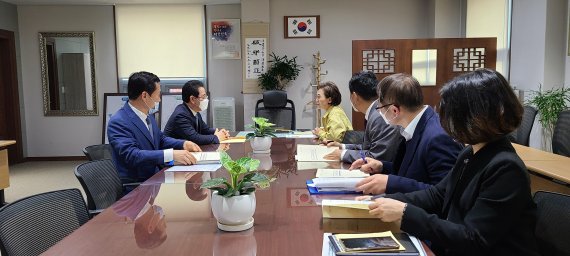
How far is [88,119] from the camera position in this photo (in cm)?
713

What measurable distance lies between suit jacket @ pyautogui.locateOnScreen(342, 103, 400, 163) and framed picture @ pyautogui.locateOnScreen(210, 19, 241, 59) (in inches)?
182

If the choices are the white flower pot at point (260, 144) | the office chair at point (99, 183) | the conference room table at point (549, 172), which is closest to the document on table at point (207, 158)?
the white flower pot at point (260, 144)

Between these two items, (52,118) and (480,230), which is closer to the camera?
(480,230)

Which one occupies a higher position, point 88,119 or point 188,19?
point 188,19

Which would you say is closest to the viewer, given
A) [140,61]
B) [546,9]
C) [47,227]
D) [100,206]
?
[47,227]

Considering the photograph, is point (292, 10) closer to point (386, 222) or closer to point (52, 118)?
point (52, 118)

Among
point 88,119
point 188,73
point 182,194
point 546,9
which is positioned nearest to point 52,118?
point 88,119

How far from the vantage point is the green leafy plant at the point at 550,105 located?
3.99 meters

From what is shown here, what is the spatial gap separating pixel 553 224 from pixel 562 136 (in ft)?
8.48

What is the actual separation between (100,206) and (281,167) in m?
0.98

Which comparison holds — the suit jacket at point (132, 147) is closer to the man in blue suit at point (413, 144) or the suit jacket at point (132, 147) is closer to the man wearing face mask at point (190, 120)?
the man wearing face mask at point (190, 120)

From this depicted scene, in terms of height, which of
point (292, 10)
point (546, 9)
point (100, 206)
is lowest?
point (100, 206)

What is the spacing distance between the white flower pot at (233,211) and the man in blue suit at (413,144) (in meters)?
0.56

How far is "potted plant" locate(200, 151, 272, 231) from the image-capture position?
1361 millimetres
